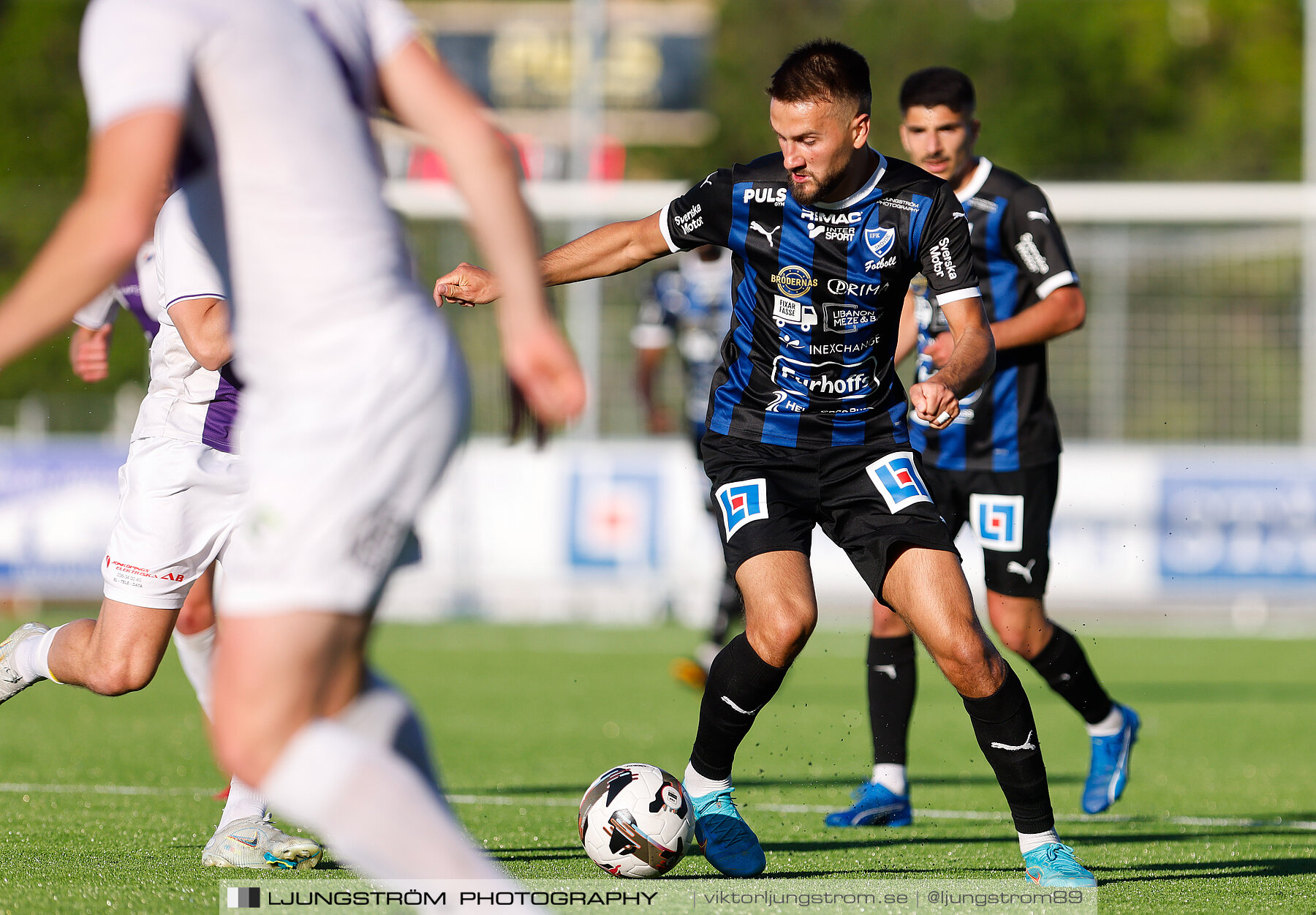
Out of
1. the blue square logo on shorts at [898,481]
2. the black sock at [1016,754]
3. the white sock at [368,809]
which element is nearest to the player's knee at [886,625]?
the blue square logo on shorts at [898,481]

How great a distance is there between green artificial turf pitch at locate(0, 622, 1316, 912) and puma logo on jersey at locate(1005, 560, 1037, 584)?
89cm

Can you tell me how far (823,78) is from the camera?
181 inches

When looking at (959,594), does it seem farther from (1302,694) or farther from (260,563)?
(1302,694)

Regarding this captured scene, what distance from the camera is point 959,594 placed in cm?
459

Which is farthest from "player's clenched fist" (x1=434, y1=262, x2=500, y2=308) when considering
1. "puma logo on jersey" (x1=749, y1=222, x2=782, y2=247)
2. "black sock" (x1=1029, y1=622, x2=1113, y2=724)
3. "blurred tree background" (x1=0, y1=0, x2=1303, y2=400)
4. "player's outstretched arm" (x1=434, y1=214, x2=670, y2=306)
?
"blurred tree background" (x1=0, y1=0, x2=1303, y2=400)

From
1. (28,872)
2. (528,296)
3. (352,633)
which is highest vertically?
(528,296)

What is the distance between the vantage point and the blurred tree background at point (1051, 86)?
135ft

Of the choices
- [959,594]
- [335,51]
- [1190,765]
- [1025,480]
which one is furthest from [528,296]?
[1190,765]

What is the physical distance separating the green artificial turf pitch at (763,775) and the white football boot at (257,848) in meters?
0.07

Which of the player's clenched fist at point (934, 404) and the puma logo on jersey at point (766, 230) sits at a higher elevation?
the puma logo on jersey at point (766, 230)

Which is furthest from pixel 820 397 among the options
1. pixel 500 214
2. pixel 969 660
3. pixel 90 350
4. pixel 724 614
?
pixel 724 614

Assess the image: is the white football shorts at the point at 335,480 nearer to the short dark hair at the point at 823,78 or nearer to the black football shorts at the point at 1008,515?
the short dark hair at the point at 823,78

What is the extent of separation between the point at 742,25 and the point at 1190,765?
48.5m


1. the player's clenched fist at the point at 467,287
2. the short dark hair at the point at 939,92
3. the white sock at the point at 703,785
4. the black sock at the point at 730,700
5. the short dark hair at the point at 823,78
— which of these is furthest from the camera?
the short dark hair at the point at 939,92
